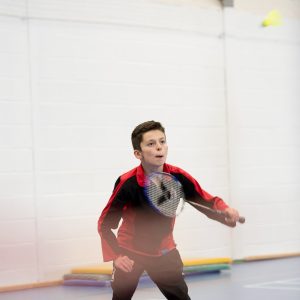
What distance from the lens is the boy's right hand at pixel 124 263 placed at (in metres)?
4.12

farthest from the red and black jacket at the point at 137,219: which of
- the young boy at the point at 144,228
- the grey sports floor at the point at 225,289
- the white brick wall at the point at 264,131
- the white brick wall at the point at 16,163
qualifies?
the white brick wall at the point at 264,131

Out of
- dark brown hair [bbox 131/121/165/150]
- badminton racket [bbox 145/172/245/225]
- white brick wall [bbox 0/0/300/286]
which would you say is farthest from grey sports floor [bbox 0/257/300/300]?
dark brown hair [bbox 131/121/165/150]

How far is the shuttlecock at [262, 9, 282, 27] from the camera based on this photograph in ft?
34.3

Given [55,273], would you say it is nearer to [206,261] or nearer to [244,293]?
[206,261]

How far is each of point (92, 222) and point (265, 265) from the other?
242 cm

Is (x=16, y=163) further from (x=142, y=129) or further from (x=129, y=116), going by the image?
(x=142, y=129)

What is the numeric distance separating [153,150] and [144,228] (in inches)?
18.6

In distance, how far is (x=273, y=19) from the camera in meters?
10.5

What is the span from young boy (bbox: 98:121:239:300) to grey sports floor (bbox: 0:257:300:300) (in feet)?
8.09

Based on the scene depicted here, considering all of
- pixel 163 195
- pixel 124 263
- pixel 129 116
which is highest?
pixel 129 116

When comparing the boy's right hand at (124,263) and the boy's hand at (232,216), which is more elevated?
the boy's hand at (232,216)

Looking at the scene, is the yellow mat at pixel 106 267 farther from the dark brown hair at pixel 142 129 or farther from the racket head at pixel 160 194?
the racket head at pixel 160 194

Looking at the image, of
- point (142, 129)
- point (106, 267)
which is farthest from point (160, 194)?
point (106, 267)

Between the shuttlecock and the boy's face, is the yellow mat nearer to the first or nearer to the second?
the shuttlecock
